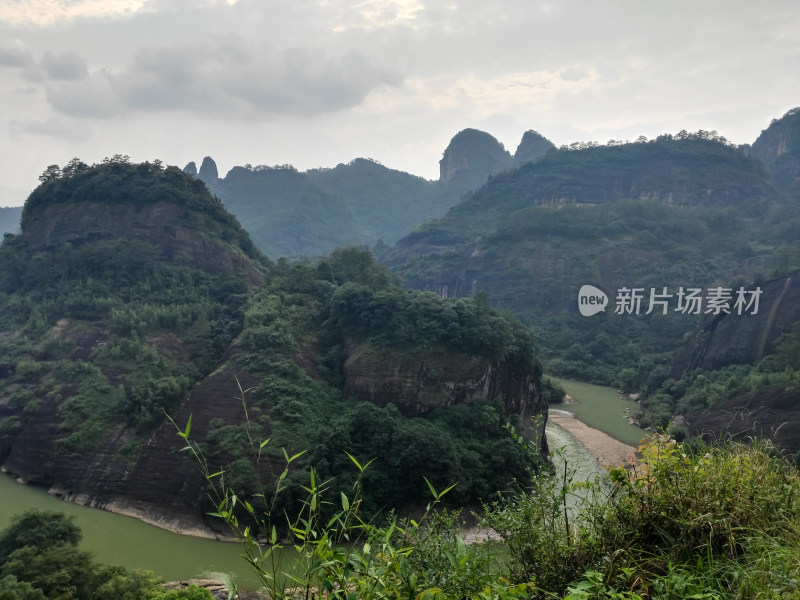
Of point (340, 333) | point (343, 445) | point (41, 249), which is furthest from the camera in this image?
point (41, 249)

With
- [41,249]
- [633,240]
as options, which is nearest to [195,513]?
[41,249]

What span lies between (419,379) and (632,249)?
32372 millimetres

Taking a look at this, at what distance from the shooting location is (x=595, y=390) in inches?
1201

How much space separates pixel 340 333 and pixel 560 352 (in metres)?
20.6

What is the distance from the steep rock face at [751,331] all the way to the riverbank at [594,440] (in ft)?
24.1

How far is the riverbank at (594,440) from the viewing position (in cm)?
1994

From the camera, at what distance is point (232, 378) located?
17.6m

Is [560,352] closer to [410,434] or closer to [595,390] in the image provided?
[595,390]

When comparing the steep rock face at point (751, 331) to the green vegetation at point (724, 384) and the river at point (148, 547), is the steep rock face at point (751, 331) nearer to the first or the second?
the green vegetation at point (724, 384)

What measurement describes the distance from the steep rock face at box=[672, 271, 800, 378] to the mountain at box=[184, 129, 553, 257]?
57.5 metres

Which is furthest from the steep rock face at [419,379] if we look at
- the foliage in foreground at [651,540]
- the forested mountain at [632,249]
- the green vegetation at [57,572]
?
the foliage in foreground at [651,540]

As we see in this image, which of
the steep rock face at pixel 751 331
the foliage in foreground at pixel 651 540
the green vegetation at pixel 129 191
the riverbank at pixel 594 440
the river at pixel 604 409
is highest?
the green vegetation at pixel 129 191

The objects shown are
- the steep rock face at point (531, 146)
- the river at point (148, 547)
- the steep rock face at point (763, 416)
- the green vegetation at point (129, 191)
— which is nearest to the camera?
the river at point (148, 547)

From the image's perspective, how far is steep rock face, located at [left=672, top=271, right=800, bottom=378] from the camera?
24.5 metres
